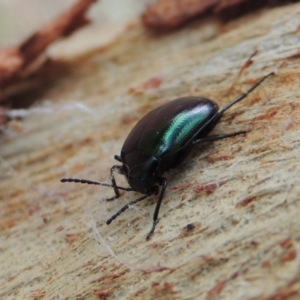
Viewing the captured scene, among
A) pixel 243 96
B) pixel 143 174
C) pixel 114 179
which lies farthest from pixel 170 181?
pixel 243 96

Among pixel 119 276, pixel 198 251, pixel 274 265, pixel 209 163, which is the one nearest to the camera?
pixel 274 265

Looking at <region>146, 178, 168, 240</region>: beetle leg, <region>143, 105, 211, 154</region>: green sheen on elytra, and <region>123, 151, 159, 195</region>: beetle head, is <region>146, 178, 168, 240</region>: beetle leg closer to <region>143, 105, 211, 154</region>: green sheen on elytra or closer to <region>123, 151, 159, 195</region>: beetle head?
<region>123, 151, 159, 195</region>: beetle head

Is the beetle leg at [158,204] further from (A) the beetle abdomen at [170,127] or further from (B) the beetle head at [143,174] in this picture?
(A) the beetle abdomen at [170,127]

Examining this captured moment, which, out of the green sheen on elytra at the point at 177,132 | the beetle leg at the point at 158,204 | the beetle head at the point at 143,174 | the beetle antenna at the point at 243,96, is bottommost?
the beetle leg at the point at 158,204

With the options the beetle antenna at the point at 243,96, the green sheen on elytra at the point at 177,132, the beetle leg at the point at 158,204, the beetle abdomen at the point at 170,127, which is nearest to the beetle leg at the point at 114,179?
the beetle abdomen at the point at 170,127

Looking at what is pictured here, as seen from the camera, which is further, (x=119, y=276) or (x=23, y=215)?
(x=23, y=215)

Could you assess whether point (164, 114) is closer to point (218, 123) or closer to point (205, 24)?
point (218, 123)

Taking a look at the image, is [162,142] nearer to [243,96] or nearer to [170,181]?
[170,181]

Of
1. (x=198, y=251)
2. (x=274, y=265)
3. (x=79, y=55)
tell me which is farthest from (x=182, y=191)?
(x=79, y=55)
